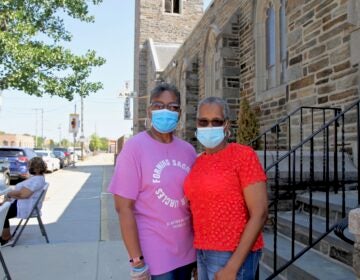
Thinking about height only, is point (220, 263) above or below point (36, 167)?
below

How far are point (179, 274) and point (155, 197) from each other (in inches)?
19.8

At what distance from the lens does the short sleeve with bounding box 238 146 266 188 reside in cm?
203

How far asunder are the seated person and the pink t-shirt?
430 cm

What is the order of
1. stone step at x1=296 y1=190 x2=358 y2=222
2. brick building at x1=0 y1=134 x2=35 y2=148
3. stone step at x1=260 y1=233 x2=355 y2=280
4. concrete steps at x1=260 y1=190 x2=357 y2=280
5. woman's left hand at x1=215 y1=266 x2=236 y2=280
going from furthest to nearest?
brick building at x1=0 y1=134 x2=35 y2=148, stone step at x1=296 y1=190 x2=358 y2=222, concrete steps at x1=260 y1=190 x2=357 y2=280, stone step at x1=260 y1=233 x2=355 y2=280, woman's left hand at x1=215 y1=266 x2=236 y2=280

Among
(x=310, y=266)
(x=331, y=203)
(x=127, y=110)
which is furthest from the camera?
(x=127, y=110)

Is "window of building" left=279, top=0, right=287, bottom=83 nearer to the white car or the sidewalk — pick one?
the sidewalk

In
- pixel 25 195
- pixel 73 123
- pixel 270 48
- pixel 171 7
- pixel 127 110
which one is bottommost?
pixel 25 195

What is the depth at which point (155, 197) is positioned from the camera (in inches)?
87.1

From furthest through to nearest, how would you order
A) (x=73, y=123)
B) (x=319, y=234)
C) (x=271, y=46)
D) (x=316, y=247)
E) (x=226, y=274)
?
(x=73, y=123) → (x=271, y=46) → (x=316, y=247) → (x=319, y=234) → (x=226, y=274)

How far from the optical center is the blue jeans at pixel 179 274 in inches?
88.4

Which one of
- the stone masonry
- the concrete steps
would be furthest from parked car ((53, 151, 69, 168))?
the concrete steps

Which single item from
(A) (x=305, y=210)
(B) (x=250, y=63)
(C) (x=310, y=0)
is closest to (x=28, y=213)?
(A) (x=305, y=210)

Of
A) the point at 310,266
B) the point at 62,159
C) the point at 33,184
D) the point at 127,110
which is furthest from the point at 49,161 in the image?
the point at 310,266

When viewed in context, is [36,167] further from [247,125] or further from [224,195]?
[247,125]
